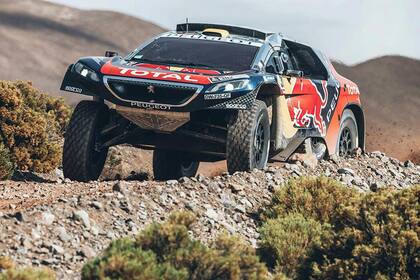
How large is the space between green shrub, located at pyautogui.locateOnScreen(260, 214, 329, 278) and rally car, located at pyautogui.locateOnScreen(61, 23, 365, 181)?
2.38 m

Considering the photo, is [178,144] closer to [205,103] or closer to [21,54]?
[205,103]

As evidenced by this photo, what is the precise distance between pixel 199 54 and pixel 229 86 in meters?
1.40

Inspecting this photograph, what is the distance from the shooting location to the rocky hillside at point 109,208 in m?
9.66

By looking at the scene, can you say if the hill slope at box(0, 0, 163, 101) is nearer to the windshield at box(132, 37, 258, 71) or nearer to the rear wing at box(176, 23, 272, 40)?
the rear wing at box(176, 23, 272, 40)

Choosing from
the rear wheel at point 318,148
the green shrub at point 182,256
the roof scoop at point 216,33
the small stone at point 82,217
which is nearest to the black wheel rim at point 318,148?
the rear wheel at point 318,148

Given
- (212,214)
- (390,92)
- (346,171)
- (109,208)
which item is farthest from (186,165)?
(390,92)

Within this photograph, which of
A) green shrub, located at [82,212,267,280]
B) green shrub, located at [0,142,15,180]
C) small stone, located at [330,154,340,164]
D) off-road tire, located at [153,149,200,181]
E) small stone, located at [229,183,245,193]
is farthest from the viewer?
off-road tire, located at [153,149,200,181]

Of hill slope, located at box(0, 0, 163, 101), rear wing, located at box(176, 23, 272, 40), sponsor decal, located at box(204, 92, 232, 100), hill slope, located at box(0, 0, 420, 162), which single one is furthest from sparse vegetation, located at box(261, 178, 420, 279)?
hill slope, located at box(0, 0, 163, 101)

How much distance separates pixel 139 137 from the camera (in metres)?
14.2

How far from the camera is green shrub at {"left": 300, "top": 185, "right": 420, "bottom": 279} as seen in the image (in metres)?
10.4

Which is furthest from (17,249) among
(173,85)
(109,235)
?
(173,85)

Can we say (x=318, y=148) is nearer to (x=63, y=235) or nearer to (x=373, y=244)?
(x=373, y=244)

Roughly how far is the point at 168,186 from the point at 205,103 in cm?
143

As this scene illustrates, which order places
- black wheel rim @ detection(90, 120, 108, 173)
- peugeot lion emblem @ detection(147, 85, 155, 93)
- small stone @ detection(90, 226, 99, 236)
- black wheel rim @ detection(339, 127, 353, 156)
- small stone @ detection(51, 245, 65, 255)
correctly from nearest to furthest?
small stone @ detection(51, 245, 65, 255) < small stone @ detection(90, 226, 99, 236) < peugeot lion emblem @ detection(147, 85, 155, 93) < black wheel rim @ detection(90, 120, 108, 173) < black wheel rim @ detection(339, 127, 353, 156)
